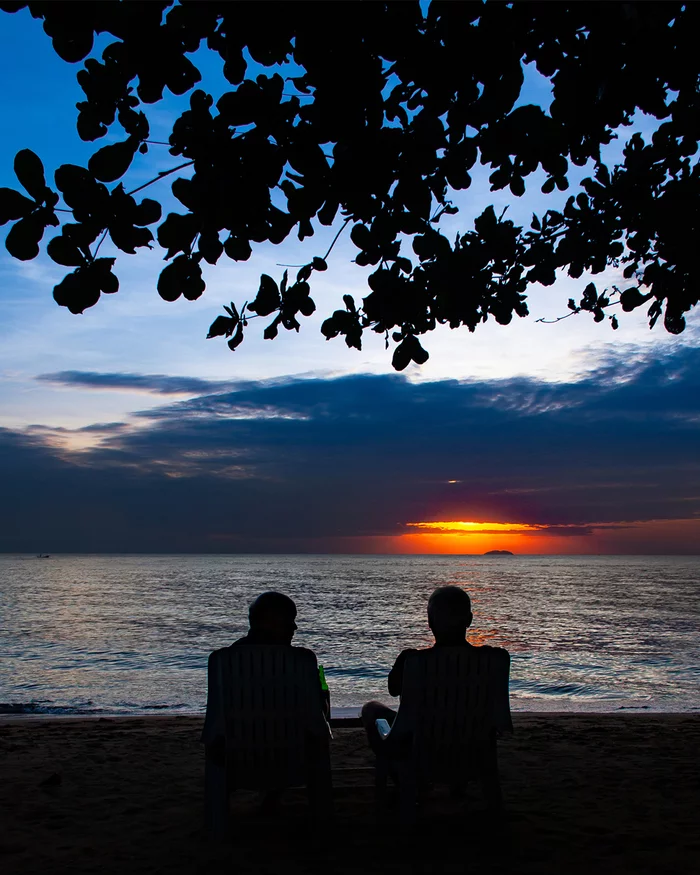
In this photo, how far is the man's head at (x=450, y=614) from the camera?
4219 mm

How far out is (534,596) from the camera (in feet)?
175

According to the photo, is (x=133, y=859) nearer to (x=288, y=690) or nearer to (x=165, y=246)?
(x=288, y=690)

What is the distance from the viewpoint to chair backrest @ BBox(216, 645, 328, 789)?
4074mm

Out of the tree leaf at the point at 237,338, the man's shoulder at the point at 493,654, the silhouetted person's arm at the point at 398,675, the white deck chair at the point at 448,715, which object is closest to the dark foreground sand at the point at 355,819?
the white deck chair at the point at 448,715

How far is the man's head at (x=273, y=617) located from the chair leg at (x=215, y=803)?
802mm

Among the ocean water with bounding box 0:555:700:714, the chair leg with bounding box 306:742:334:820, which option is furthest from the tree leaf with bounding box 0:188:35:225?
the ocean water with bounding box 0:555:700:714

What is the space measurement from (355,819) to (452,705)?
1.13 meters

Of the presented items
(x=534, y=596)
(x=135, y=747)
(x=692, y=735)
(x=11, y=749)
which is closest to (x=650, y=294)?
(x=692, y=735)

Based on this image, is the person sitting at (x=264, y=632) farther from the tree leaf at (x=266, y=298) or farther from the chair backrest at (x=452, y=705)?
the tree leaf at (x=266, y=298)

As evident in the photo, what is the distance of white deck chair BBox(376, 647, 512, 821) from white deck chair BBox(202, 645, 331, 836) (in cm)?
51

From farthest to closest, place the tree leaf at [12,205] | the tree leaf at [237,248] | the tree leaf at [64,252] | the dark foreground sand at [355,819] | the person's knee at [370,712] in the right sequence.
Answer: the person's knee at [370,712] → the dark foreground sand at [355,819] → the tree leaf at [237,248] → the tree leaf at [64,252] → the tree leaf at [12,205]

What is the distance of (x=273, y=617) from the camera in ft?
13.8

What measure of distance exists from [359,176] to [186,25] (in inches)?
42.4

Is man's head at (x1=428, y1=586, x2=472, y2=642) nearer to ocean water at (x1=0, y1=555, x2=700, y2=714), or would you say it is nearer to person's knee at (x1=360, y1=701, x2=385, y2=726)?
person's knee at (x1=360, y1=701, x2=385, y2=726)
